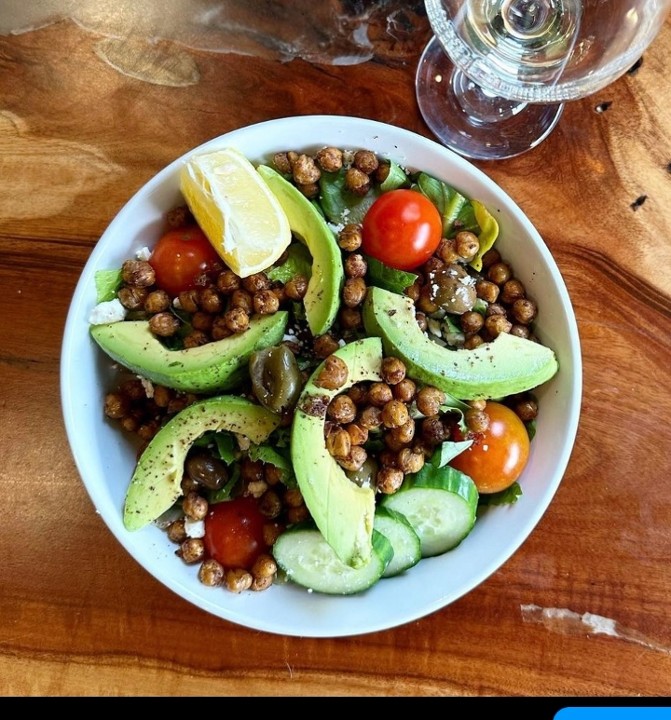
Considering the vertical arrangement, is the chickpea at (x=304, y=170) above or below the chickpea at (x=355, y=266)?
above

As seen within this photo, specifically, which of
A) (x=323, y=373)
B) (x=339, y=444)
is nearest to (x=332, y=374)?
(x=323, y=373)

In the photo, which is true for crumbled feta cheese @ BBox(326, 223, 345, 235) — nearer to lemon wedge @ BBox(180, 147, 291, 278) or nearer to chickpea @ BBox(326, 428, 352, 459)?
lemon wedge @ BBox(180, 147, 291, 278)

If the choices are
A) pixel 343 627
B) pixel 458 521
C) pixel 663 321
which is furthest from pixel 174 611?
pixel 663 321

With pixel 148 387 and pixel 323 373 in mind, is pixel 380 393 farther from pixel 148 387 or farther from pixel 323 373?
pixel 148 387

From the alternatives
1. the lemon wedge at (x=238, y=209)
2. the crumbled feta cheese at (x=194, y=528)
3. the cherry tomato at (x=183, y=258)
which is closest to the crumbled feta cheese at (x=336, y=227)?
the lemon wedge at (x=238, y=209)

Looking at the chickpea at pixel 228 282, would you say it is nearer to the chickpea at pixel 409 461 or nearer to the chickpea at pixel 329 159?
the chickpea at pixel 329 159

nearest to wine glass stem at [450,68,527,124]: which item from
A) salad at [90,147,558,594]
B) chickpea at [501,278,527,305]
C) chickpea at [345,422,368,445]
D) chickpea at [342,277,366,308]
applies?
salad at [90,147,558,594]

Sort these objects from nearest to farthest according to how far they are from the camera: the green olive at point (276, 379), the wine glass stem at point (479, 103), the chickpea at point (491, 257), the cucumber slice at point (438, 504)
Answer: the green olive at point (276, 379), the cucumber slice at point (438, 504), the chickpea at point (491, 257), the wine glass stem at point (479, 103)
